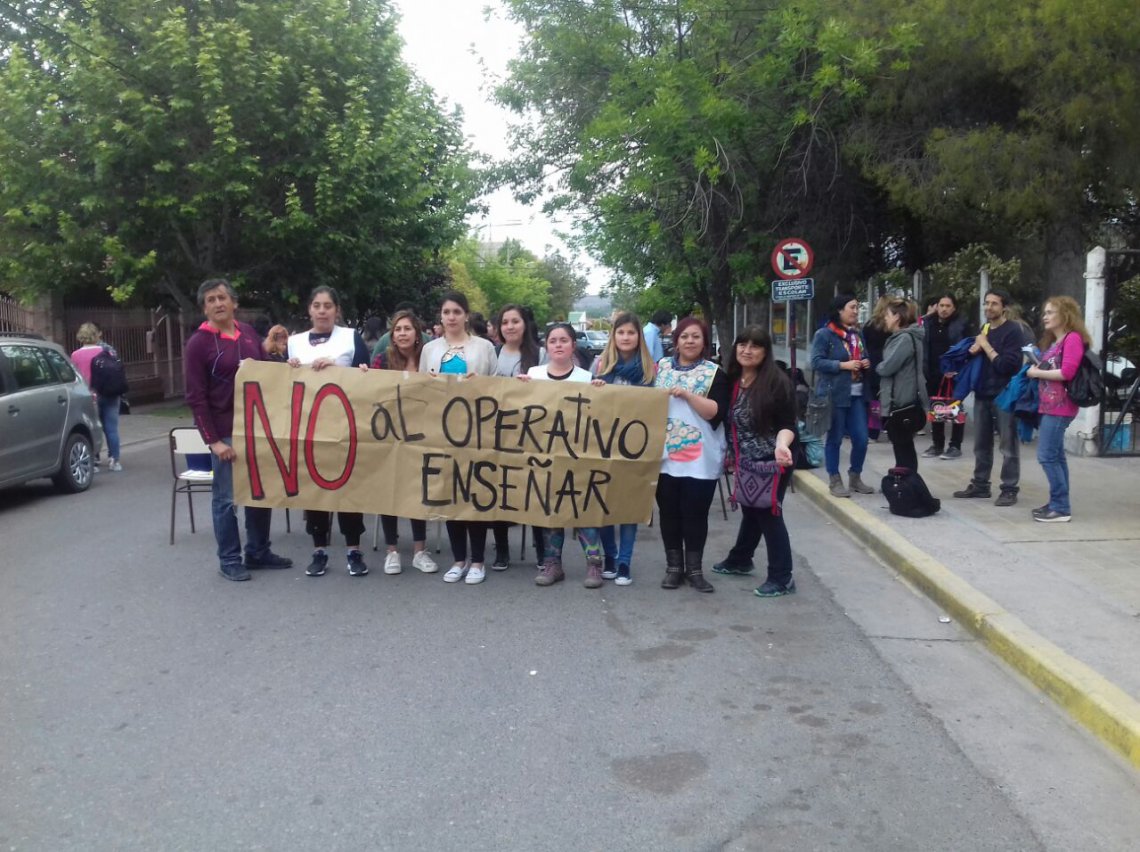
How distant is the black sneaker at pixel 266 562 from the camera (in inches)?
286

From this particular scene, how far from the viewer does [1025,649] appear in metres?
5.30

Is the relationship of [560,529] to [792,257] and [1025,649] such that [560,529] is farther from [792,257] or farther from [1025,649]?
[792,257]

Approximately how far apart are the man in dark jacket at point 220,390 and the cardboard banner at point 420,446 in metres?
0.10

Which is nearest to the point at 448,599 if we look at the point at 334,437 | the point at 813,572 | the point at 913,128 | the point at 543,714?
the point at 334,437

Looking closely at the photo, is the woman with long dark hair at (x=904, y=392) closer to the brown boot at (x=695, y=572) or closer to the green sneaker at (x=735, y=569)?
the green sneaker at (x=735, y=569)

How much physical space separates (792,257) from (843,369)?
593 centimetres

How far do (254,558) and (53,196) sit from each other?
40.2ft

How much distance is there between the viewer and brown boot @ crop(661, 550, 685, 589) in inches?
267

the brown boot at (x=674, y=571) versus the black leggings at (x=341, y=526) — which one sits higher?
the black leggings at (x=341, y=526)

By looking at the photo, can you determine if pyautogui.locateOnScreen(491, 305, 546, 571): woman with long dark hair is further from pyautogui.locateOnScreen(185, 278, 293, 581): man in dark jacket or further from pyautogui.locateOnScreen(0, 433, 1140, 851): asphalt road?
pyautogui.locateOnScreen(185, 278, 293, 581): man in dark jacket

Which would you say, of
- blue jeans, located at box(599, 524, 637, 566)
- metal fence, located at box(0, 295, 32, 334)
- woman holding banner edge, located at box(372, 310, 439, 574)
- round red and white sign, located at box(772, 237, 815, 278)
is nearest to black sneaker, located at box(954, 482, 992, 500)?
blue jeans, located at box(599, 524, 637, 566)

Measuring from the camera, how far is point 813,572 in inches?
290

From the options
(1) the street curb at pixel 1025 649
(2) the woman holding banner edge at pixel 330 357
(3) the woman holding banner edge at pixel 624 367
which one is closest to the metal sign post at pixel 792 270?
(1) the street curb at pixel 1025 649

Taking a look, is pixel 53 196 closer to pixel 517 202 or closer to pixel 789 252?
pixel 517 202
